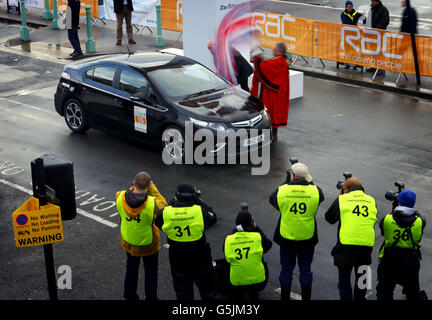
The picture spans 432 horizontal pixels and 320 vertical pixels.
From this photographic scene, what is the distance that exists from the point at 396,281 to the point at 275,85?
6.84 meters

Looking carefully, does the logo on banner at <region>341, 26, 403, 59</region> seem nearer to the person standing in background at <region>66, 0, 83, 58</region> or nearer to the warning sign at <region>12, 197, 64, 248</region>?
the person standing in background at <region>66, 0, 83, 58</region>

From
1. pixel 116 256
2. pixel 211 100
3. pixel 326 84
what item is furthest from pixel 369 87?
pixel 116 256

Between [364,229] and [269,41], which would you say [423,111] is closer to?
[269,41]

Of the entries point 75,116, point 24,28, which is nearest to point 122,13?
point 24,28

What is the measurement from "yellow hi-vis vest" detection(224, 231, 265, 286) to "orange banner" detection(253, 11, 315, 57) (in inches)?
504

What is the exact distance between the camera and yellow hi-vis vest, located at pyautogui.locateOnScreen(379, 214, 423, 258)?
7.35 m

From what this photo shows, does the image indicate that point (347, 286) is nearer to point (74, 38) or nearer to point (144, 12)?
point (74, 38)

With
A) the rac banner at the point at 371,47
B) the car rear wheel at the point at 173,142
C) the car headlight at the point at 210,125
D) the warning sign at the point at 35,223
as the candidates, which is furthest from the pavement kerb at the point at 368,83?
the warning sign at the point at 35,223

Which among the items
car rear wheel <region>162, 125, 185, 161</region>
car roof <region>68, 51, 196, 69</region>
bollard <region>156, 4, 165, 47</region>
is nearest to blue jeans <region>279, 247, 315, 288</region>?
car rear wheel <region>162, 125, 185, 161</region>

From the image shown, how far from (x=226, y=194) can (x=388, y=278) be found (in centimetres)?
424

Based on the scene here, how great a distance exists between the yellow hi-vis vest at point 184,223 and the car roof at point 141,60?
20.5 ft

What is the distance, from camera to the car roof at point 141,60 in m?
13.3

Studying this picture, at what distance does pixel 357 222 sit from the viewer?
7.38 m

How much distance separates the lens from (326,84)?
18016 millimetres
